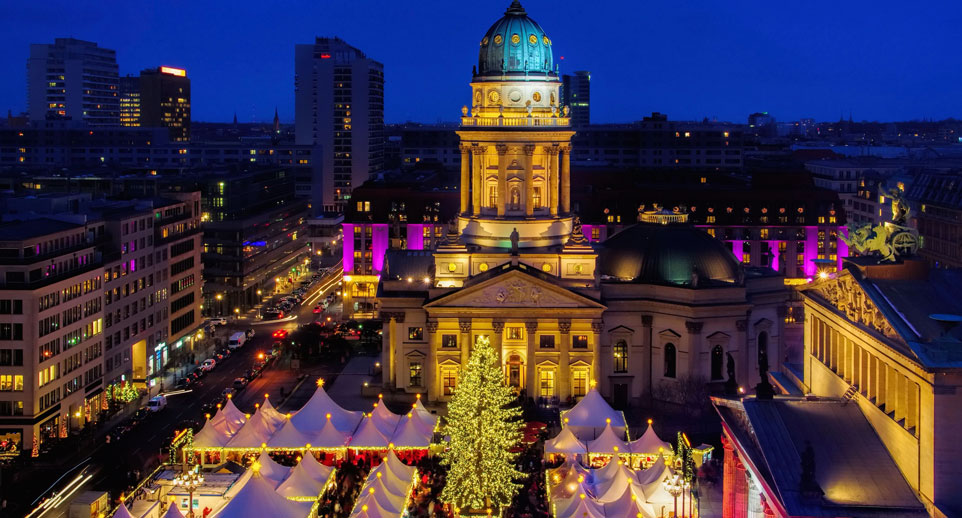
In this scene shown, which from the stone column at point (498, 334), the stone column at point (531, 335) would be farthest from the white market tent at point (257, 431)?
the stone column at point (531, 335)

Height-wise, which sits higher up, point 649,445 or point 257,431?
point 257,431

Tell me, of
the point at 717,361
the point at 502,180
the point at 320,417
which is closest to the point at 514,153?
the point at 502,180

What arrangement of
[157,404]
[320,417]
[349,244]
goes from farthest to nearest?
[349,244]
[157,404]
[320,417]

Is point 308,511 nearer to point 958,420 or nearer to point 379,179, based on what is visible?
point 958,420

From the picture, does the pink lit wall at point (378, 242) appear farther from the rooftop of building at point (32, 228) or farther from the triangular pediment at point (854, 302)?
the triangular pediment at point (854, 302)

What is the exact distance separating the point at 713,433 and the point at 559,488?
22.7 metres

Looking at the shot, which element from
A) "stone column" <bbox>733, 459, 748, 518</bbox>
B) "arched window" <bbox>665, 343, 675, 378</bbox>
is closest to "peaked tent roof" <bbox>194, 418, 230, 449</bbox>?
"stone column" <bbox>733, 459, 748, 518</bbox>

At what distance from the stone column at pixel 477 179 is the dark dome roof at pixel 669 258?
13014 mm

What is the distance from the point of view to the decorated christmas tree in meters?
66.6

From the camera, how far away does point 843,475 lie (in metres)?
48.5

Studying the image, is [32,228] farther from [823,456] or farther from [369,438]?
[823,456]

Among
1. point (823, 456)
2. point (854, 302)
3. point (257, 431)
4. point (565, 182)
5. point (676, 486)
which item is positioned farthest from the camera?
point (565, 182)

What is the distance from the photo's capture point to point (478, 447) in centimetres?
6656

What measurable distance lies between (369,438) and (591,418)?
16.6 meters
